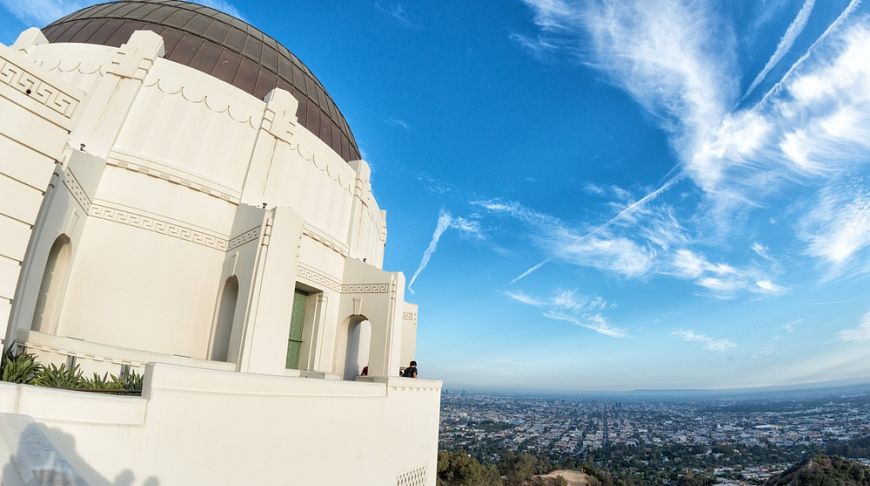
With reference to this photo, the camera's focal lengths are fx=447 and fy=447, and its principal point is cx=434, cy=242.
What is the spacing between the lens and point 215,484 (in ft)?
16.3

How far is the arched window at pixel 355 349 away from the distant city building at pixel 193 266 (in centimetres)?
4

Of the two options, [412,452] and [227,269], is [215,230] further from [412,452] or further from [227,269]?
[412,452]

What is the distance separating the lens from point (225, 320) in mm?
9703

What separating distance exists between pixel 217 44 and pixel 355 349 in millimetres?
9602

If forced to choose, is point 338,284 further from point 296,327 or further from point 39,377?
point 39,377

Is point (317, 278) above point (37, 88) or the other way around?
the other way around

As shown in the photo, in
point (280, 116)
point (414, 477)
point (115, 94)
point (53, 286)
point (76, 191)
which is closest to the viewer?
point (76, 191)

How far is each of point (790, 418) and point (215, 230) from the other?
109 m

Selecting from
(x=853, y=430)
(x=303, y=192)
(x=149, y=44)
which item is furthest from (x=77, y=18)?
(x=853, y=430)

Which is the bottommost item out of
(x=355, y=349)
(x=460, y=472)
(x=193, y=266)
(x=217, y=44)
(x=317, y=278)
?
(x=460, y=472)

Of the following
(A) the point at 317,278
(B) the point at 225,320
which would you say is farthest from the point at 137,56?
(A) the point at 317,278

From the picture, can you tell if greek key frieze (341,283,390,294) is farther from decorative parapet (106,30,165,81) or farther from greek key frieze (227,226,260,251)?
decorative parapet (106,30,165,81)

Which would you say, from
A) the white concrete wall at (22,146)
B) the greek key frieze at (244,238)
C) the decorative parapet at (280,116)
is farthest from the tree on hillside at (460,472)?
the white concrete wall at (22,146)

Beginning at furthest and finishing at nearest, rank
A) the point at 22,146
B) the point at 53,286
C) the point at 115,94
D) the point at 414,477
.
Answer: the point at 115,94 < the point at 414,477 < the point at 53,286 < the point at 22,146
